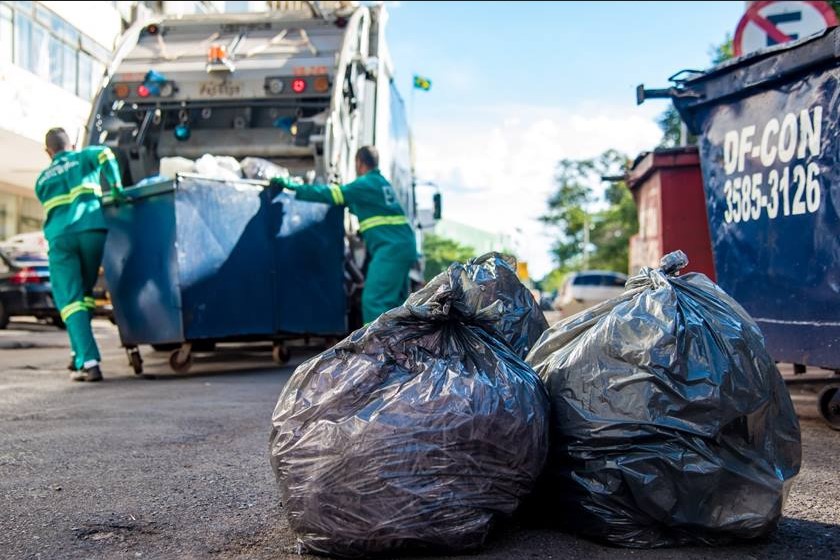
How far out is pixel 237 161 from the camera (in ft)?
24.3

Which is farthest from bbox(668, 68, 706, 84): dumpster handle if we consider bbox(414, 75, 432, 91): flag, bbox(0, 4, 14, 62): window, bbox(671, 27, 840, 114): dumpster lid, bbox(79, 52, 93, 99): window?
bbox(79, 52, 93, 99): window

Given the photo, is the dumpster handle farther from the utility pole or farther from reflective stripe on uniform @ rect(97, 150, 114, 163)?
the utility pole

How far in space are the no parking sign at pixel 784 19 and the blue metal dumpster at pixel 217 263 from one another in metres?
4.39

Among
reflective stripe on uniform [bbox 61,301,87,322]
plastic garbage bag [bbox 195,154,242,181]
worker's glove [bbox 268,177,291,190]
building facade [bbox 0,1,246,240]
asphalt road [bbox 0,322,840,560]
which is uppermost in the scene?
building facade [bbox 0,1,246,240]

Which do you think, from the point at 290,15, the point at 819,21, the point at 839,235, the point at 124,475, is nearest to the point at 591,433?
the point at 124,475

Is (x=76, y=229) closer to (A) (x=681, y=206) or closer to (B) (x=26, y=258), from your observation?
(A) (x=681, y=206)

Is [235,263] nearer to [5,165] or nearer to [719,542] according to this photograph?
[719,542]

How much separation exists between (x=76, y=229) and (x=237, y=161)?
5.88ft

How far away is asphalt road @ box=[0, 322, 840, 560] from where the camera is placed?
2.32 meters

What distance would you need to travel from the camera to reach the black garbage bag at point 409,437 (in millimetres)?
2141

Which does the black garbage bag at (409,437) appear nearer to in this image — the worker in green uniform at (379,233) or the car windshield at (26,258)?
the worker in green uniform at (379,233)


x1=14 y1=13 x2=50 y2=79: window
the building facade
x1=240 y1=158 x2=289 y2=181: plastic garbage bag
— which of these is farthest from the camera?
x1=14 y1=13 x2=50 y2=79: window

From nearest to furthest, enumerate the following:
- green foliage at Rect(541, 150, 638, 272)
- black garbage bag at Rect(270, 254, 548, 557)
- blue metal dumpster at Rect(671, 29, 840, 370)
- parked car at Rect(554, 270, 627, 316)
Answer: black garbage bag at Rect(270, 254, 548, 557) → blue metal dumpster at Rect(671, 29, 840, 370) → parked car at Rect(554, 270, 627, 316) → green foliage at Rect(541, 150, 638, 272)

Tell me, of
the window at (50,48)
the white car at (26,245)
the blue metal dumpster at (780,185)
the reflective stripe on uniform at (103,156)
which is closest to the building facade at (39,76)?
the window at (50,48)
